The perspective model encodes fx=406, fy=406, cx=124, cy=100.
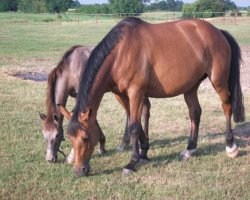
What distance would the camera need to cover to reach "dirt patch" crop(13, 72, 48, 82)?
12798 mm

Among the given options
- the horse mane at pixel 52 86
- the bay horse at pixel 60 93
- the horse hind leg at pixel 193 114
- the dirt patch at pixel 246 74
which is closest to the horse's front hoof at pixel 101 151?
the bay horse at pixel 60 93

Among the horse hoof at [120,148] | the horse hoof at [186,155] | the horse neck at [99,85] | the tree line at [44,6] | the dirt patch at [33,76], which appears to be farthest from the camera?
the tree line at [44,6]

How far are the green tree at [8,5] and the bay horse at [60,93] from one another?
9481 cm

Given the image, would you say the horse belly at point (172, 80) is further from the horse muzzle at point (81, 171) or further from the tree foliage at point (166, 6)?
the tree foliage at point (166, 6)

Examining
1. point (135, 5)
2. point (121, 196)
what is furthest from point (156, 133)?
point (135, 5)

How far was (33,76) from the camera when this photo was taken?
1336cm

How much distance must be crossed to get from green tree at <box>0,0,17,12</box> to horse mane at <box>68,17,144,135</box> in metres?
95.7

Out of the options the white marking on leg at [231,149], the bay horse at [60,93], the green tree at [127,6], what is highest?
the bay horse at [60,93]

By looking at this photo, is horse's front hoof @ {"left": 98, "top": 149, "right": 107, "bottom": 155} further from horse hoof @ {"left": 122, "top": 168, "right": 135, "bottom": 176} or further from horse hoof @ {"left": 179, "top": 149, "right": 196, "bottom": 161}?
horse hoof @ {"left": 179, "top": 149, "right": 196, "bottom": 161}

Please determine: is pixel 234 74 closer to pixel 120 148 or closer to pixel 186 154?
pixel 186 154

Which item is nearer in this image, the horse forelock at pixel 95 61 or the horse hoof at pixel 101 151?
the horse forelock at pixel 95 61

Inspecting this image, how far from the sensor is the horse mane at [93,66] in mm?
4668

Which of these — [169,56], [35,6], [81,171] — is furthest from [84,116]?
[35,6]

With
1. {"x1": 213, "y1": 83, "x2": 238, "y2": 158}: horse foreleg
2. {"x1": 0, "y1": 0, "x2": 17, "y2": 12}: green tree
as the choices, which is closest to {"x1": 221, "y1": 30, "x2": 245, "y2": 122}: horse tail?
{"x1": 213, "y1": 83, "x2": 238, "y2": 158}: horse foreleg
